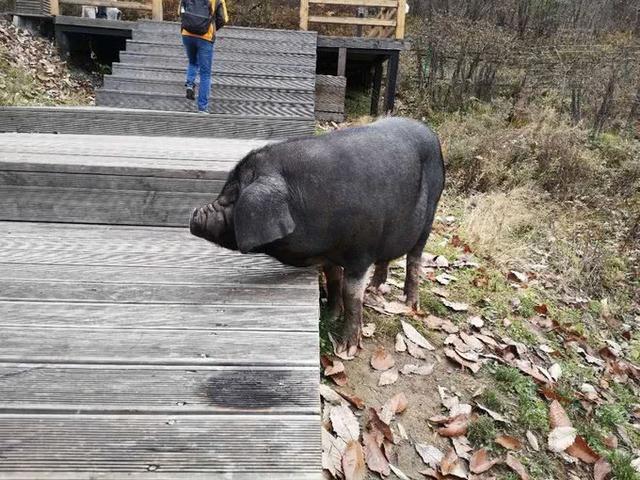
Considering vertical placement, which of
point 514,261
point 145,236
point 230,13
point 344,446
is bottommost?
point 514,261

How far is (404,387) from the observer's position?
295cm

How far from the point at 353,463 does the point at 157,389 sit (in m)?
1.01

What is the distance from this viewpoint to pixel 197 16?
6402 millimetres

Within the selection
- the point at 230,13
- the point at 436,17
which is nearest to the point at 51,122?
the point at 230,13

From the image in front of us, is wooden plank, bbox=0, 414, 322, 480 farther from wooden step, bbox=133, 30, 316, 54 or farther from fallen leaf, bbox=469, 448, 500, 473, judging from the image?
wooden step, bbox=133, 30, 316, 54

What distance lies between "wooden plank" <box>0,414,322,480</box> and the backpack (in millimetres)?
5794

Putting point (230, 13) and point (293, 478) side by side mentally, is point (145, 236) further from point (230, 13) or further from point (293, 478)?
point (230, 13)

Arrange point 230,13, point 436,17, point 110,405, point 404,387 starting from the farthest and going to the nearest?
1. point 436,17
2. point 230,13
3. point 404,387
4. point 110,405

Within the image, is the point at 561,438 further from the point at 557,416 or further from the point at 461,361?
the point at 461,361

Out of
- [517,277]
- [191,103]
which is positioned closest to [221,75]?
[191,103]

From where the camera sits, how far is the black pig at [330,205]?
7.89ft

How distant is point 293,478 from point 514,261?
475cm

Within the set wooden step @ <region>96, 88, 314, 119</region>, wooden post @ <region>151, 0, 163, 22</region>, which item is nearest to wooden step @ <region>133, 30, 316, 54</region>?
wooden post @ <region>151, 0, 163, 22</region>

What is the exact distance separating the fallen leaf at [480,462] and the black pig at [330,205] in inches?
Answer: 31.1
